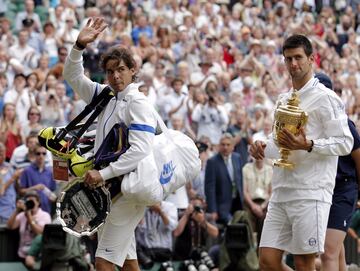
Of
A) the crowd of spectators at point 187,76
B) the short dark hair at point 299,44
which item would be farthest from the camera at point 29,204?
the short dark hair at point 299,44

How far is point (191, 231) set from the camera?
49.3 ft

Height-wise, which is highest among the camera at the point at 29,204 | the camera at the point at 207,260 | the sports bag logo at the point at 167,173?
the sports bag logo at the point at 167,173

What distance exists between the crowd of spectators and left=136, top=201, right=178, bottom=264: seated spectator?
0.02 metres

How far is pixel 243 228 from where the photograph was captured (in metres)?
14.4

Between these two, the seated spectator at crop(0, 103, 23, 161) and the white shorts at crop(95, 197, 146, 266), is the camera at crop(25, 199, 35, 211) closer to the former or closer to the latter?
the seated spectator at crop(0, 103, 23, 161)

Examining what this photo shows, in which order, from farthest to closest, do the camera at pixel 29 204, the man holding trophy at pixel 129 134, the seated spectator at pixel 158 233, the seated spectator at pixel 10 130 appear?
1. the seated spectator at pixel 10 130
2. the seated spectator at pixel 158 233
3. the camera at pixel 29 204
4. the man holding trophy at pixel 129 134

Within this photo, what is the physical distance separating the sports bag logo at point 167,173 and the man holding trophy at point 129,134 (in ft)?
0.88

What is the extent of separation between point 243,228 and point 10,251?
2.85 metres

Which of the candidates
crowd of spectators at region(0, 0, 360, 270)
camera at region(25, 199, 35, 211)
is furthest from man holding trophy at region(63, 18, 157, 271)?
camera at region(25, 199, 35, 211)

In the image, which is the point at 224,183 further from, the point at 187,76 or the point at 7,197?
the point at 187,76

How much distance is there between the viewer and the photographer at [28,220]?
14086 mm

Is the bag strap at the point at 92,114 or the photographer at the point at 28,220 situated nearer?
the bag strap at the point at 92,114

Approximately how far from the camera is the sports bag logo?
9.03 m

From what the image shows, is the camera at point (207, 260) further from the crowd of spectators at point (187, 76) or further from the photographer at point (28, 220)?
the photographer at point (28, 220)
